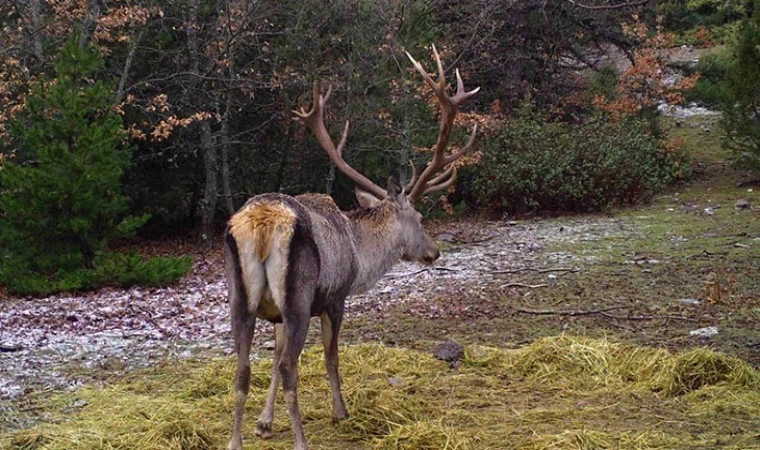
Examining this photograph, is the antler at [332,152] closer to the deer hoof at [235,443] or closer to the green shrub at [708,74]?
the deer hoof at [235,443]

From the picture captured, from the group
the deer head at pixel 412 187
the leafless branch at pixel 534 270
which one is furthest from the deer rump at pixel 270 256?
the leafless branch at pixel 534 270

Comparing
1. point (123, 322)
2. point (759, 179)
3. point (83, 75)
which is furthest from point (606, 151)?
point (123, 322)

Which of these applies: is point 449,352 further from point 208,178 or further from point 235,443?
point 208,178

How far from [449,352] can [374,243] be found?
1338 millimetres

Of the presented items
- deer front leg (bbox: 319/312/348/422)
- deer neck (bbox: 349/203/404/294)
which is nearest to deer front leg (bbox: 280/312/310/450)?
deer front leg (bbox: 319/312/348/422)

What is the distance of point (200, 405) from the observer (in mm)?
6555

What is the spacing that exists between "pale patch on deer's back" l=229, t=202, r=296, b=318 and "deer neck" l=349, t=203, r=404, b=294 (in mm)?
1208

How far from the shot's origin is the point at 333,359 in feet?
21.0

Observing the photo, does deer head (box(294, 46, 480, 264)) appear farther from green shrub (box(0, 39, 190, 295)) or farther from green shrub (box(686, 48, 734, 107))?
green shrub (box(686, 48, 734, 107))

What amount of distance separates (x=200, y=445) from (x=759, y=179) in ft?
52.7

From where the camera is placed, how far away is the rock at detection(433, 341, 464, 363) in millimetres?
7676

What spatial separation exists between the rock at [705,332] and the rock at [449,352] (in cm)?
215

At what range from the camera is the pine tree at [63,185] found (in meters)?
11.6

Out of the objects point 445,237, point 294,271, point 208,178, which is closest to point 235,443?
point 294,271
